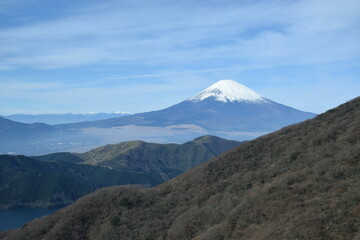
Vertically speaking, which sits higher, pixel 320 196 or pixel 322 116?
pixel 322 116

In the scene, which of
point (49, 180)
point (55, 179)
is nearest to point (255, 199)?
point (55, 179)

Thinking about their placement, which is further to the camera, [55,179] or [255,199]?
[55,179]

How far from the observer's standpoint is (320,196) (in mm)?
29000

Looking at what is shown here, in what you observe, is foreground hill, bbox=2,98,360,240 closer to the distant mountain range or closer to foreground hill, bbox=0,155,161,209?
foreground hill, bbox=0,155,161,209

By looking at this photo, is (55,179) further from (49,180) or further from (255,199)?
(255,199)

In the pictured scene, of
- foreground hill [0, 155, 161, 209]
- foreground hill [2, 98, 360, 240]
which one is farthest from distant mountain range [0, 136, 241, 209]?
foreground hill [2, 98, 360, 240]

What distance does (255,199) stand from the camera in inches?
1329

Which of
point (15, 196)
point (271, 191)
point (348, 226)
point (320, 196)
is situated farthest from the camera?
point (15, 196)

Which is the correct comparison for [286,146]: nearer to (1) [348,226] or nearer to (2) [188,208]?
(2) [188,208]

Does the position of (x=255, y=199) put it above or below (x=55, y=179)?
above

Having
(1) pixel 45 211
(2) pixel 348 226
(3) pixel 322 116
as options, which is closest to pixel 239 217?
(2) pixel 348 226

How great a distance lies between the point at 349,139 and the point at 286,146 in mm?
12257

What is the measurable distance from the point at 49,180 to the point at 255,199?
140 meters

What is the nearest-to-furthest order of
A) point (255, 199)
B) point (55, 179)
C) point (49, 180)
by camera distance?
point (255, 199) < point (55, 179) < point (49, 180)
